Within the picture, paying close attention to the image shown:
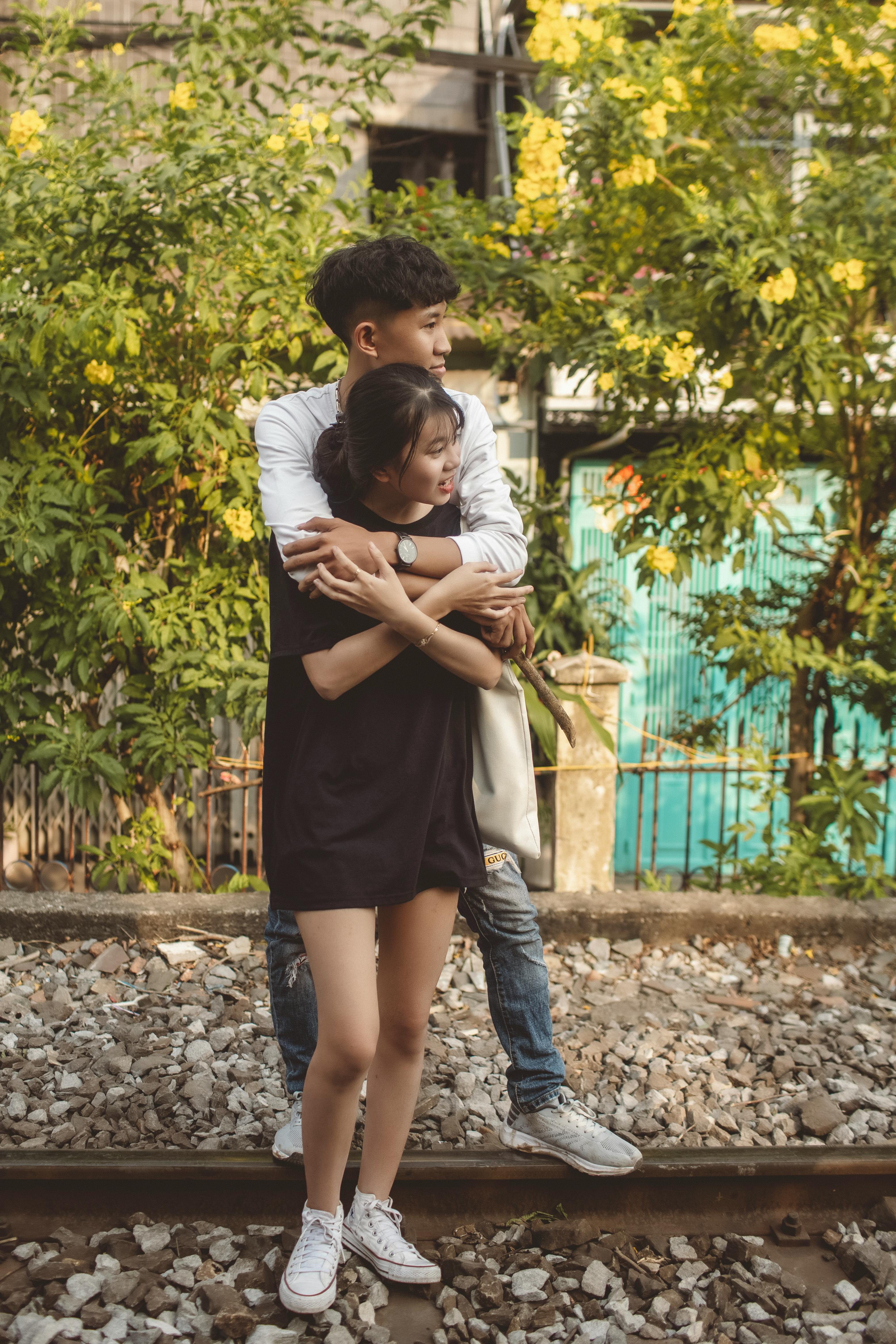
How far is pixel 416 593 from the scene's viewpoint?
198 cm

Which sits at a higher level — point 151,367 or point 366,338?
point 151,367

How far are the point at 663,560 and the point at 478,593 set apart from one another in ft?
8.74

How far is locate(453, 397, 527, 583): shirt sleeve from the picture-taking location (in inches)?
83.1

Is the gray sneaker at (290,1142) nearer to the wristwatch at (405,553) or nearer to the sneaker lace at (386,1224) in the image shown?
the sneaker lace at (386,1224)

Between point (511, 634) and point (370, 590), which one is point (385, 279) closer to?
point (370, 590)

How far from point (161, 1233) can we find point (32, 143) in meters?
3.78

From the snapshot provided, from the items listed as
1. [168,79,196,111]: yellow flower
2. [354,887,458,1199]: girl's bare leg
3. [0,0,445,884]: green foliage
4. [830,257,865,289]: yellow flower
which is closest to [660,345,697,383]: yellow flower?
[830,257,865,289]: yellow flower

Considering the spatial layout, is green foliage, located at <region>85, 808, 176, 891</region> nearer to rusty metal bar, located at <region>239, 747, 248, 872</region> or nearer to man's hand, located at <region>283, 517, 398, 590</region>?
rusty metal bar, located at <region>239, 747, 248, 872</region>

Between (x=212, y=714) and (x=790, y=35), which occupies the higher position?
(x=790, y=35)

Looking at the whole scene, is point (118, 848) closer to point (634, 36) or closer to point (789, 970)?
point (789, 970)

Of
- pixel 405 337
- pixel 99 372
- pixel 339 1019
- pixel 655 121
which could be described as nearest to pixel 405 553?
pixel 405 337

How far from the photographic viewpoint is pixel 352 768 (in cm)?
200

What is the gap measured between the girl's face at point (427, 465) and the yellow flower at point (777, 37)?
140 inches

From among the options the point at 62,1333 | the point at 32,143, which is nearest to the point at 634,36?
the point at 32,143
